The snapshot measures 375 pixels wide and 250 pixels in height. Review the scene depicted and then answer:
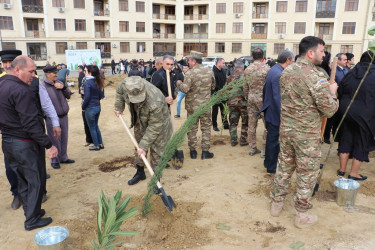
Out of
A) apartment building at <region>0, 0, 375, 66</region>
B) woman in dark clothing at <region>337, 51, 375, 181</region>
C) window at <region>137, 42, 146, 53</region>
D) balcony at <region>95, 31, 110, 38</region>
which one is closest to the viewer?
woman in dark clothing at <region>337, 51, 375, 181</region>

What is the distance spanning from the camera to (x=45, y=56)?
3403 centimetres

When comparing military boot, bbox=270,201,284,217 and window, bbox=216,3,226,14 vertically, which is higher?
window, bbox=216,3,226,14

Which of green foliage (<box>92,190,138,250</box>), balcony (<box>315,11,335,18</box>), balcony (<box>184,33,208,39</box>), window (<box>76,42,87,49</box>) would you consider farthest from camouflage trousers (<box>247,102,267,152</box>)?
balcony (<box>184,33,208,39</box>)

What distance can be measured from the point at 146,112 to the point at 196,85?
171 cm

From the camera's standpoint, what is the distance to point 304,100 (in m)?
3.20

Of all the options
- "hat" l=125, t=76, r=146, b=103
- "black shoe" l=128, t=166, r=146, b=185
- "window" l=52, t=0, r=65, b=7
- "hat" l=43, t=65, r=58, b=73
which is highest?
"window" l=52, t=0, r=65, b=7

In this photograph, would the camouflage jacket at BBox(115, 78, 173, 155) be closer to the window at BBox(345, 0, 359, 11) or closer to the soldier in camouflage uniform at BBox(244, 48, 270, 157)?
the soldier in camouflage uniform at BBox(244, 48, 270, 157)

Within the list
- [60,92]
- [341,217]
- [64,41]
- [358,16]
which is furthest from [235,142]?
[358,16]

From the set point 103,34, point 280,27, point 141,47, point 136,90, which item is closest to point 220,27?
point 280,27

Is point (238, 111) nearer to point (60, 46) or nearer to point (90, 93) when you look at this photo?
point (90, 93)

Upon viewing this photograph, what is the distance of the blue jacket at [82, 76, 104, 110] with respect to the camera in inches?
248

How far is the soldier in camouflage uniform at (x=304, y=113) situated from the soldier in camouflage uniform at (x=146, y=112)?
169 centimetres

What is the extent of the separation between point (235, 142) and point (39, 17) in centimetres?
3409

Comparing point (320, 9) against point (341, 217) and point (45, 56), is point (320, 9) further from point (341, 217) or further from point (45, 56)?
point (341, 217)
